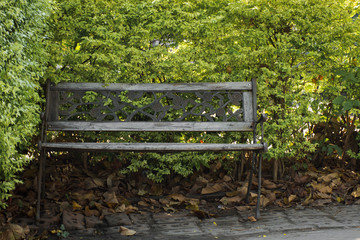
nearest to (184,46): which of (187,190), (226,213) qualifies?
(187,190)

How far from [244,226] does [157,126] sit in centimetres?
134

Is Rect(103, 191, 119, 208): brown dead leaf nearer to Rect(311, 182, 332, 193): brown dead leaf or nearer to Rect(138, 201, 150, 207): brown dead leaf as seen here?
Rect(138, 201, 150, 207): brown dead leaf

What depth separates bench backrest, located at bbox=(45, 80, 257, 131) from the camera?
4.18m

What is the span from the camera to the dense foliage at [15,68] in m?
2.96

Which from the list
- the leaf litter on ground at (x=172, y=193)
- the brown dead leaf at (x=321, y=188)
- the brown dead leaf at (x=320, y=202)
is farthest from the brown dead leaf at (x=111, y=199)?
the brown dead leaf at (x=321, y=188)

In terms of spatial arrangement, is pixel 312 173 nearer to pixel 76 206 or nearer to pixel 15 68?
pixel 76 206

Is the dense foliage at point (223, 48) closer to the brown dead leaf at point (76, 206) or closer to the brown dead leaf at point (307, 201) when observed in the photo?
the brown dead leaf at point (307, 201)

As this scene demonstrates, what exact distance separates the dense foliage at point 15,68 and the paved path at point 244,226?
2.66ft

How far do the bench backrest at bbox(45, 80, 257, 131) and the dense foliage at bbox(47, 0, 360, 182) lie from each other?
7.6 inches

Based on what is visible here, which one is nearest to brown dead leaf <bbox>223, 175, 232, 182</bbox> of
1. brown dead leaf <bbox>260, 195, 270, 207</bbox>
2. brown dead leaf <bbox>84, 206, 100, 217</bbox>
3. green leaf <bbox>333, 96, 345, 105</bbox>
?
brown dead leaf <bbox>260, 195, 270, 207</bbox>

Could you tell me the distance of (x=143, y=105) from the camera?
4.45 m

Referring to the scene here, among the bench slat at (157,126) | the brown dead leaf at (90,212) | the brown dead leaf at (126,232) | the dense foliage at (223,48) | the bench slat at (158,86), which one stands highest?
the dense foliage at (223,48)

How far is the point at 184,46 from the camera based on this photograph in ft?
16.1

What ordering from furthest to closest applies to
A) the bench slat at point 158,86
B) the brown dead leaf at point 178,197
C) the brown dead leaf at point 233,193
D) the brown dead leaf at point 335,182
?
the brown dead leaf at point 335,182 < the brown dead leaf at point 233,193 < the brown dead leaf at point 178,197 < the bench slat at point 158,86
